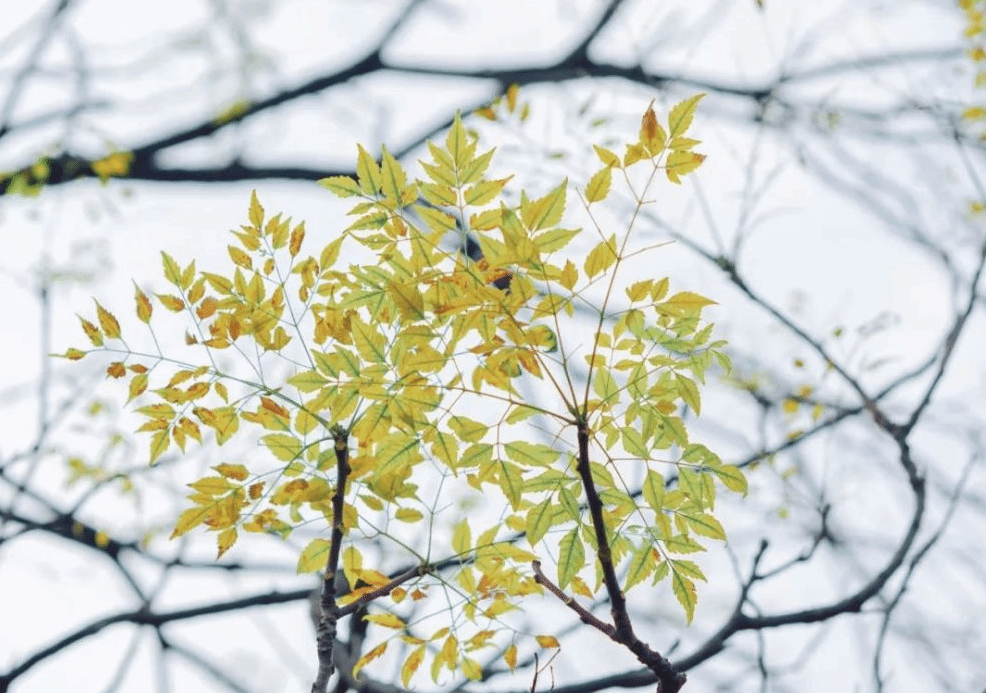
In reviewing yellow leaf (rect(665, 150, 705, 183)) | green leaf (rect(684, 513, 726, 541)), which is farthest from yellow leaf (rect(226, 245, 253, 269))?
green leaf (rect(684, 513, 726, 541))

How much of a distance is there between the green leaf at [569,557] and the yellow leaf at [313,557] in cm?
48

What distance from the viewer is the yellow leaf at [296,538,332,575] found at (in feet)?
4.94

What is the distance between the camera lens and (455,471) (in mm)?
1340

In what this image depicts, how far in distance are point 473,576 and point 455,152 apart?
0.85 m

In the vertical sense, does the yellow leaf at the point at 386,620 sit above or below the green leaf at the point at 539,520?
below

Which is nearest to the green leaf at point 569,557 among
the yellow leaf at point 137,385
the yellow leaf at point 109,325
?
the yellow leaf at point 137,385

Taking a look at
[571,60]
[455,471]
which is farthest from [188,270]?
[571,60]

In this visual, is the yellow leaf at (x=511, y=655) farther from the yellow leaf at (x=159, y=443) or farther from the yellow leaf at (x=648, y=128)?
the yellow leaf at (x=648, y=128)

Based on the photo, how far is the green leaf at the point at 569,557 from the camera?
4.16 ft

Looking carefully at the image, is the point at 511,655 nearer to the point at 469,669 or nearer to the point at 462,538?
the point at 469,669

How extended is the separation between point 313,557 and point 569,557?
1.74ft

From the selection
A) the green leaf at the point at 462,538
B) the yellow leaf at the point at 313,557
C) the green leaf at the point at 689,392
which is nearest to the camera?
the green leaf at the point at 689,392

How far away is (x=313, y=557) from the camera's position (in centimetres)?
151

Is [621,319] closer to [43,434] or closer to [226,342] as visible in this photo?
[226,342]
